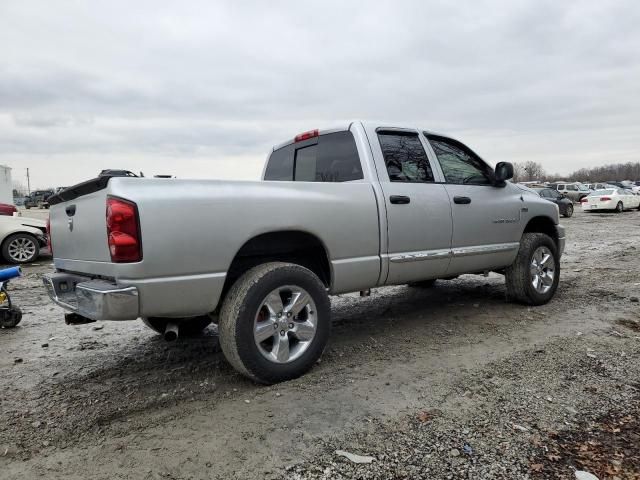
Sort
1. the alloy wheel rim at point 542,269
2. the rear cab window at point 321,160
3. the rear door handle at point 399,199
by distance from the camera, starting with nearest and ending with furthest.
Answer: the rear door handle at point 399,199 → the rear cab window at point 321,160 → the alloy wheel rim at point 542,269

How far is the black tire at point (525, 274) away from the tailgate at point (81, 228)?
4.33m

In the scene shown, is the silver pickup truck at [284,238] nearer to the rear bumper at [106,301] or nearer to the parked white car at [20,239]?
the rear bumper at [106,301]

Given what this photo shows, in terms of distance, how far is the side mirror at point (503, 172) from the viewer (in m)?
4.94

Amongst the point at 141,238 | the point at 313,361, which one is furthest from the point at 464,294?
the point at 141,238

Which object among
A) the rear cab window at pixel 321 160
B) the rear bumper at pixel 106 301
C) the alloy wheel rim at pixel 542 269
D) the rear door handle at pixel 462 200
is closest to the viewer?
the rear bumper at pixel 106 301

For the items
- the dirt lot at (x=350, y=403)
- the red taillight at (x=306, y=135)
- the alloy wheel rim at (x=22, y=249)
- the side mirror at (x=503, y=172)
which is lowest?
the dirt lot at (x=350, y=403)

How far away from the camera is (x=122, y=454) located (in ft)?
7.82

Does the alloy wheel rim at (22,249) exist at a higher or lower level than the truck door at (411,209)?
lower

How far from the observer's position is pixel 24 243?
9.91 m

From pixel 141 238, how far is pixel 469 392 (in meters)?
2.34

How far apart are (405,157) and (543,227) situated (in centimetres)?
258

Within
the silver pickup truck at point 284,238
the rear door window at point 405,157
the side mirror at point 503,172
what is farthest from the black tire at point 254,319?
the side mirror at point 503,172

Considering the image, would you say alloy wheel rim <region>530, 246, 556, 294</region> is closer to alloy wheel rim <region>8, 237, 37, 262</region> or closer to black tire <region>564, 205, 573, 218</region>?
alloy wheel rim <region>8, 237, 37, 262</region>

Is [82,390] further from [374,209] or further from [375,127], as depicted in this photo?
[375,127]
